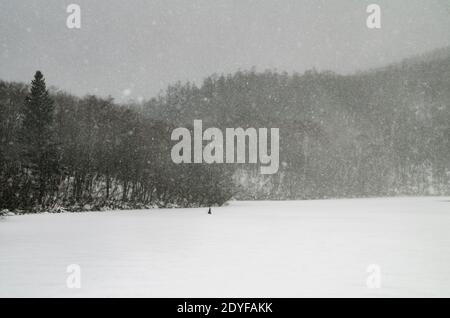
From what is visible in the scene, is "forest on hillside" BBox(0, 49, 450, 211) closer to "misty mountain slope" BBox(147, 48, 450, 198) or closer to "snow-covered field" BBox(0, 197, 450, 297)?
"misty mountain slope" BBox(147, 48, 450, 198)

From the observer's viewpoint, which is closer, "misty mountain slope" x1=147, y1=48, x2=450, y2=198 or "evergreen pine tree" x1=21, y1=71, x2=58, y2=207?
"evergreen pine tree" x1=21, y1=71, x2=58, y2=207

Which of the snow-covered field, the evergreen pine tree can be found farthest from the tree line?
the snow-covered field

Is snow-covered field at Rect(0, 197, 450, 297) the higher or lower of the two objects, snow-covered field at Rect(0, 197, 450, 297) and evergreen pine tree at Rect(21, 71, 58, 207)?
the lower

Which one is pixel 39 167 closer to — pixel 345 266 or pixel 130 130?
pixel 130 130

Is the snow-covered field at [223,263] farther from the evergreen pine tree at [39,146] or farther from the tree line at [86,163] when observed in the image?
the tree line at [86,163]

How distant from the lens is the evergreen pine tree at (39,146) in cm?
5234

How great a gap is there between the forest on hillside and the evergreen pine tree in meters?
0.11

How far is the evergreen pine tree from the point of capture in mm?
52341

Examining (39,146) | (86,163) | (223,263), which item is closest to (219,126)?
(86,163)

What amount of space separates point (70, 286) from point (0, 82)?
268ft

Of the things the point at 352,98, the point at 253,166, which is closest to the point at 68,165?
the point at 253,166

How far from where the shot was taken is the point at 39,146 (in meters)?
54.5

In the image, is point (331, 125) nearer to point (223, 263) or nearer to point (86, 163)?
point (86, 163)

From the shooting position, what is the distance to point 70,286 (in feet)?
37.9
